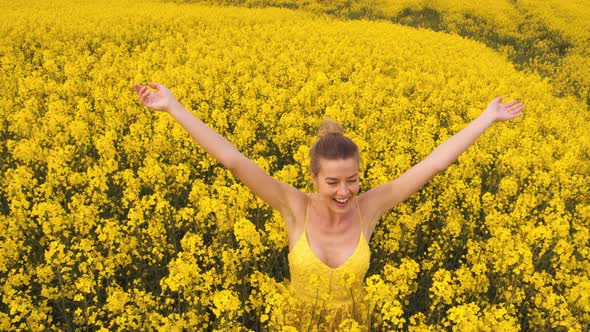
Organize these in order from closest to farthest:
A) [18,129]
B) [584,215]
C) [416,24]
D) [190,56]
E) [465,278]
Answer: [465,278] < [584,215] < [18,129] < [190,56] < [416,24]

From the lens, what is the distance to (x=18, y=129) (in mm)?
6184

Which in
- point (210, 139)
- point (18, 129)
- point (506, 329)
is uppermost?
point (18, 129)

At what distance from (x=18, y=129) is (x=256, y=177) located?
16.3ft

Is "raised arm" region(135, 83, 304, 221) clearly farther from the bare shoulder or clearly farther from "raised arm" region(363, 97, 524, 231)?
"raised arm" region(363, 97, 524, 231)

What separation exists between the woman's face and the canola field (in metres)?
0.51

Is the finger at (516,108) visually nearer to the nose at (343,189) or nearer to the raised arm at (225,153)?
the nose at (343,189)

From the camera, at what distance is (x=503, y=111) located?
3.43 metres

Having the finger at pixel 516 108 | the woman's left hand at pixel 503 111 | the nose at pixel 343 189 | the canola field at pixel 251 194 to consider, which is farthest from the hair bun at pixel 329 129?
the finger at pixel 516 108

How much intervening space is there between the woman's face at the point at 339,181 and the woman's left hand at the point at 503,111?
137 centimetres

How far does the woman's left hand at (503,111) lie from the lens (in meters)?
3.38

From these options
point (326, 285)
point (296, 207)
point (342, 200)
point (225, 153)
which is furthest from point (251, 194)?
point (342, 200)

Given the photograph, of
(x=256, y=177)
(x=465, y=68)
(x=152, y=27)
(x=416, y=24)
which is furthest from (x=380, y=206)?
(x=416, y=24)

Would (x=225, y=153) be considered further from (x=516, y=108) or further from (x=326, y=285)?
(x=516, y=108)

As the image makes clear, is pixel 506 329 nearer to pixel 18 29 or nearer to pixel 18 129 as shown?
pixel 18 129
